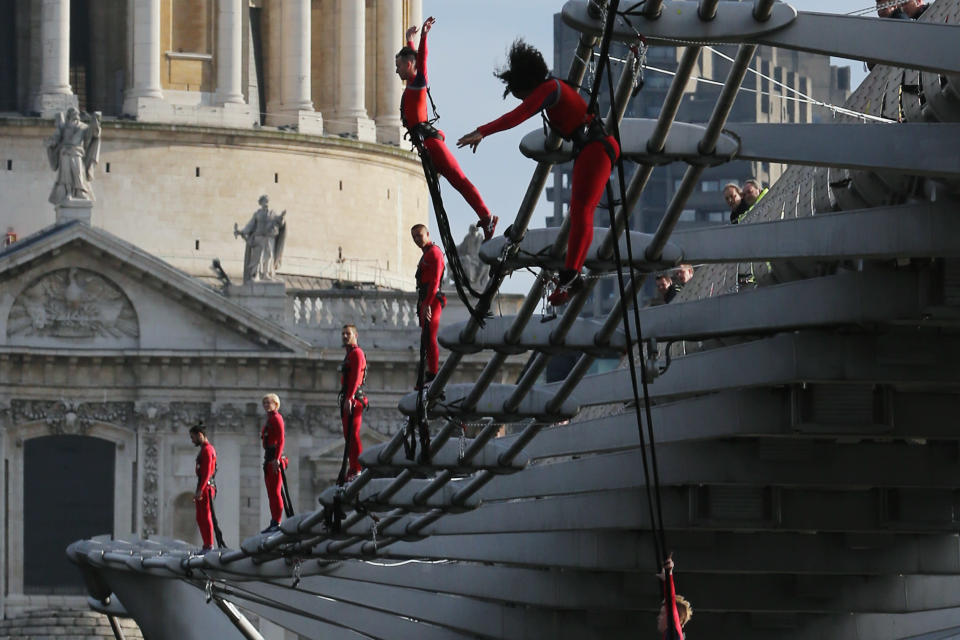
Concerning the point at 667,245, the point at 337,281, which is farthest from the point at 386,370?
the point at 667,245

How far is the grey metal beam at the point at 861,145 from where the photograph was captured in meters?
18.9

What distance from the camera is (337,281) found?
285ft

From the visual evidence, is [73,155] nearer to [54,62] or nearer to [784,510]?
[54,62]

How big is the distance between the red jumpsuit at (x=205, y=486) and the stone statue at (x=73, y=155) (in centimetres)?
3823

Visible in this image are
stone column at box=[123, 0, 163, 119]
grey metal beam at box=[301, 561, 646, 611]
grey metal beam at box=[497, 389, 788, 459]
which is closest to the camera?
grey metal beam at box=[497, 389, 788, 459]

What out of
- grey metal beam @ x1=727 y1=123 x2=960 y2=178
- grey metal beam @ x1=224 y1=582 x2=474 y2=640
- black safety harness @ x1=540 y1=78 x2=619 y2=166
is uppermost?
grey metal beam @ x1=727 y1=123 x2=960 y2=178

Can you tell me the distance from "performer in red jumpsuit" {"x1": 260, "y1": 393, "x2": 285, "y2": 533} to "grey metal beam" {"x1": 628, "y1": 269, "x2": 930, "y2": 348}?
9.08 m

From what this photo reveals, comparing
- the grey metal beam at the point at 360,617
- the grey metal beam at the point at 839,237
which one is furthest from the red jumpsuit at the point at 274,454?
the grey metal beam at the point at 839,237

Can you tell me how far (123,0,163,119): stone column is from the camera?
8762cm

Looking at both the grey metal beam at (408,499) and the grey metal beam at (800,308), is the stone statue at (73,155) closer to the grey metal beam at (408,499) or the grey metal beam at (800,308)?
the grey metal beam at (408,499)

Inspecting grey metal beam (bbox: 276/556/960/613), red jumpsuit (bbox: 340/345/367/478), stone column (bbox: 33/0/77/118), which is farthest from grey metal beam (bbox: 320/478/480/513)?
stone column (bbox: 33/0/77/118)

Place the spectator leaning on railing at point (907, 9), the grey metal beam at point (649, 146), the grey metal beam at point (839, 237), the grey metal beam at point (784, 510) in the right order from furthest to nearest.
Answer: the grey metal beam at point (784, 510) < the spectator leaning on railing at point (907, 9) < the grey metal beam at point (839, 237) < the grey metal beam at point (649, 146)

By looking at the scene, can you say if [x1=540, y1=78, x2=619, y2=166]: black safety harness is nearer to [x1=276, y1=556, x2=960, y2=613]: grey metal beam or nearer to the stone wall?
[x1=276, y1=556, x2=960, y2=613]: grey metal beam

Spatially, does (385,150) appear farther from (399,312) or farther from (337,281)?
(399,312)
